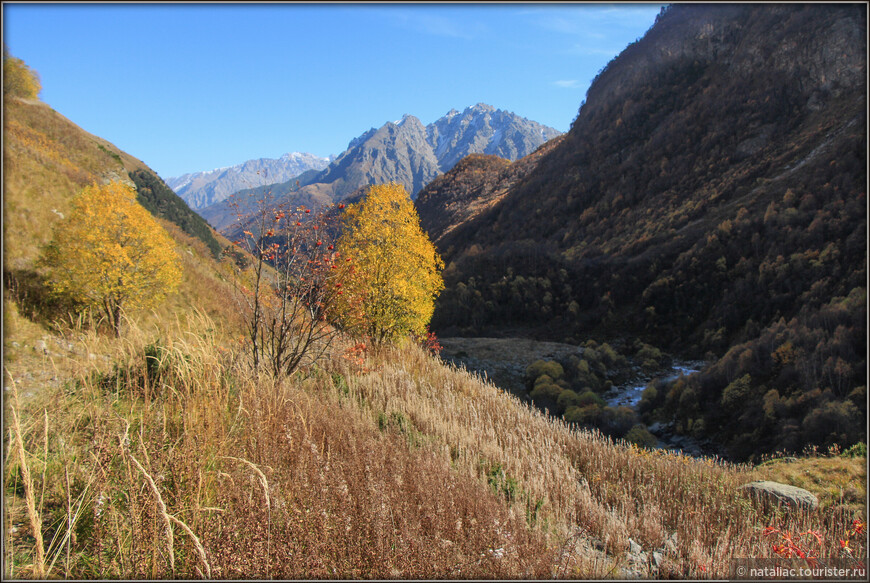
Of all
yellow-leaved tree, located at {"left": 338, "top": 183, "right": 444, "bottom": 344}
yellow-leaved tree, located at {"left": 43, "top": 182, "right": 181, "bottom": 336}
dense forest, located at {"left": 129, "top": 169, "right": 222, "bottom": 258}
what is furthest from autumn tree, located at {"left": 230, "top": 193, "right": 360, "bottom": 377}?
dense forest, located at {"left": 129, "top": 169, "right": 222, "bottom": 258}

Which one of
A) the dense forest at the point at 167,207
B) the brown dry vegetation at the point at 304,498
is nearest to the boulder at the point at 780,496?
the brown dry vegetation at the point at 304,498

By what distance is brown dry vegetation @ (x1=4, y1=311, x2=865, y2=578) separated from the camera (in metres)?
1.94

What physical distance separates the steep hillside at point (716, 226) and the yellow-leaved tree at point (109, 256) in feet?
61.2

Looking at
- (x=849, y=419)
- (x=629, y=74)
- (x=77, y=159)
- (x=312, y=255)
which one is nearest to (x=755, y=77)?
(x=629, y=74)

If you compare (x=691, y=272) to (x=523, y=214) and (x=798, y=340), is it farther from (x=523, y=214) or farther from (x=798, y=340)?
(x=523, y=214)

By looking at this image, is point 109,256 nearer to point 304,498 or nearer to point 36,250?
point 36,250

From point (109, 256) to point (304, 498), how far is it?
528 inches

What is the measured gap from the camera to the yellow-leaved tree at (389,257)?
10430 mm

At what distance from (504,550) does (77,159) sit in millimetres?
43776

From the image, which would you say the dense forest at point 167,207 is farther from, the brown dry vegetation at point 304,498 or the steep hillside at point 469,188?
the brown dry vegetation at point 304,498

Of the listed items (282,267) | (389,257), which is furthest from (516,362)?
(282,267)

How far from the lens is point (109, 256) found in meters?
12.0

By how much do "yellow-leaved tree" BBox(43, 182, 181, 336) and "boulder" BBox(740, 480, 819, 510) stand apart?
1410cm

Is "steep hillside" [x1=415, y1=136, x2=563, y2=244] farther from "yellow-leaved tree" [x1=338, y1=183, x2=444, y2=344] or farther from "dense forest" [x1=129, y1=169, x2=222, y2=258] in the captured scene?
"yellow-leaved tree" [x1=338, y1=183, x2=444, y2=344]
